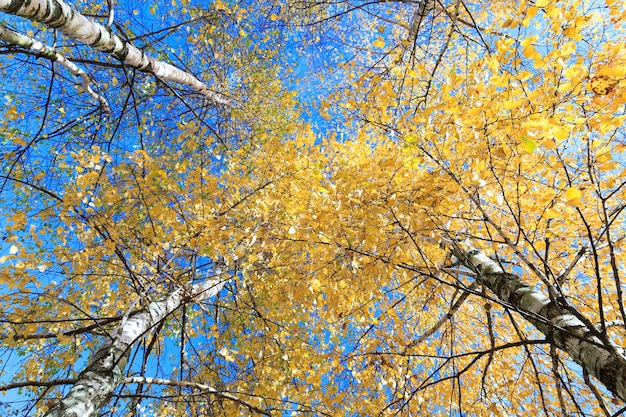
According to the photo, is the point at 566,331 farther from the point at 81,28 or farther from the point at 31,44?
the point at 31,44

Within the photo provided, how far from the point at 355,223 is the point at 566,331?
1336 mm

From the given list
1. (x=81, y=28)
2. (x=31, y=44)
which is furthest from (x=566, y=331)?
(x=31, y=44)

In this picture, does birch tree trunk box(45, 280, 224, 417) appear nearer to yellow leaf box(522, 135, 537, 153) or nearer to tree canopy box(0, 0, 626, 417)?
tree canopy box(0, 0, 626, 417)

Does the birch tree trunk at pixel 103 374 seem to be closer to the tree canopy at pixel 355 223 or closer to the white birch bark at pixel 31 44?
the tree canopy at pixel 355 223

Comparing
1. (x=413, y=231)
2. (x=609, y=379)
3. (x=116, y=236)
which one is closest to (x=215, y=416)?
(x=116, y=236)

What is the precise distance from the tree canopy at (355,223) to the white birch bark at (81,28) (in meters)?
0.02

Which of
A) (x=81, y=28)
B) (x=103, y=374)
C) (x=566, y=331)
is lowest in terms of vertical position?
(x=566, y=331)

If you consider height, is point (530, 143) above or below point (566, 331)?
above

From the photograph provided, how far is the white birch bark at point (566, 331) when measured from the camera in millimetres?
1445

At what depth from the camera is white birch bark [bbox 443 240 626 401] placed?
1.45 m

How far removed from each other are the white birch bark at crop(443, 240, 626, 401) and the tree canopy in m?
0.01

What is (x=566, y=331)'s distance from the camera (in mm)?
1402

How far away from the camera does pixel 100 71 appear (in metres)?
5.57

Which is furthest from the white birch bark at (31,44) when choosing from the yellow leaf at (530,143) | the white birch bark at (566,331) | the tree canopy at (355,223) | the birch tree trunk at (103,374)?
the white birch bark at (566,331)
